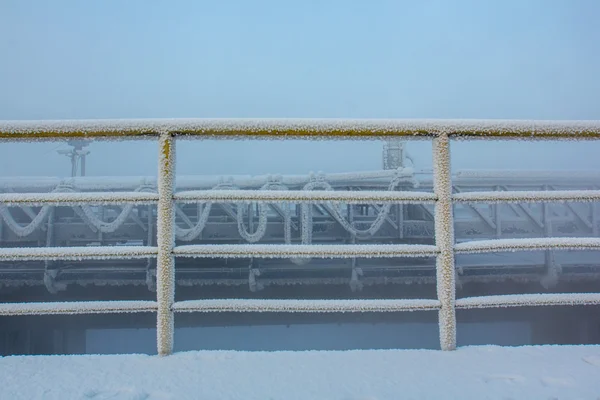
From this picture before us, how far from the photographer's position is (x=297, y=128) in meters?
1.31

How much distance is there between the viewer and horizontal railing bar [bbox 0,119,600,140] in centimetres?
130

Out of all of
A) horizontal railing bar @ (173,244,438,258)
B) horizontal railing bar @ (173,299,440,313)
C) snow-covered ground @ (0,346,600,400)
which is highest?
horizontal railing bar @ (173,244,438,258)

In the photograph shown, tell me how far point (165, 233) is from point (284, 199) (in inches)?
17.2

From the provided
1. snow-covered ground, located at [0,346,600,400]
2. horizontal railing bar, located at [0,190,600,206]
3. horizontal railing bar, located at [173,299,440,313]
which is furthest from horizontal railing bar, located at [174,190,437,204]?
snow-covered ground, located at [0,346,600,400]

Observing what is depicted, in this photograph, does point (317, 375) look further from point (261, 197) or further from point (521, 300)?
point (521, 300)

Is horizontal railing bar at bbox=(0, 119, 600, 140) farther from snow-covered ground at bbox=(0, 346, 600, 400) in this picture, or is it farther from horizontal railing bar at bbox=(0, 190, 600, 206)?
snow-covered ground at bbox=(0, 346, 600, 400)

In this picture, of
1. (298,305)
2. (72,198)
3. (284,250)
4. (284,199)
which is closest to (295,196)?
(284,199)

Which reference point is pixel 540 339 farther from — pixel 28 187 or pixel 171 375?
pixel 28 187

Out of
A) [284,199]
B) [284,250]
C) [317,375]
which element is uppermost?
[284,199]

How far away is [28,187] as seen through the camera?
4.92 m

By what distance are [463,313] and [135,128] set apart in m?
5.18

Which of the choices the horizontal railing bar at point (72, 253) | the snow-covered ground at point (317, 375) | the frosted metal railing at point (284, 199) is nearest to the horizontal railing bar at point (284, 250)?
the frosted metal railing at point (284, 199)

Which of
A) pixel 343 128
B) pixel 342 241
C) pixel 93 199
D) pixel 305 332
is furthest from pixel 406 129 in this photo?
pixel 305 332

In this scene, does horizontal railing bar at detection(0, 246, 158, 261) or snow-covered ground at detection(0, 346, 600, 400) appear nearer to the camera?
snow-covered ground at detection(0, 346, 600, 400)
